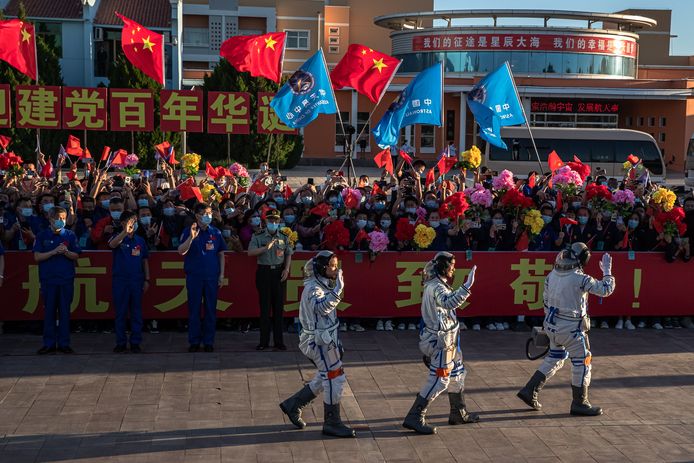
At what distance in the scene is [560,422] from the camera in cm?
943

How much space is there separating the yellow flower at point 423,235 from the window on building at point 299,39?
4394 centimetres

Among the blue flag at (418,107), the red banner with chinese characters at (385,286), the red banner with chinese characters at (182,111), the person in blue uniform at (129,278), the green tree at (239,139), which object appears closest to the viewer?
the person in blue uniform at (129,278)

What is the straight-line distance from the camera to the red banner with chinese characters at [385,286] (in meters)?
12.8

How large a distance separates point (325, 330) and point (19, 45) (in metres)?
11.8

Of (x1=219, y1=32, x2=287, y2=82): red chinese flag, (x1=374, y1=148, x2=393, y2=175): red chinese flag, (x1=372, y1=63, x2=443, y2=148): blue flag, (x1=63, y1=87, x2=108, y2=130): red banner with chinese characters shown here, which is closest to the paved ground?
(x1=372, y1=63, x2=443, y2=148): blue flag

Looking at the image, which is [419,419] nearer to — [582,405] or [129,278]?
[582,405]

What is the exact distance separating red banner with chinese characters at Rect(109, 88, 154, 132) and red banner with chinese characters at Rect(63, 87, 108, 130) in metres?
0.26

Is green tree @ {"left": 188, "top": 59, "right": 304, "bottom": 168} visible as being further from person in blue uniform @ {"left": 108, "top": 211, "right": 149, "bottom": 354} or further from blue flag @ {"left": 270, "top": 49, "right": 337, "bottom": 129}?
person in blue uniform @ {"left": 108, "top": 211, "right": 149, "bottom": 354}

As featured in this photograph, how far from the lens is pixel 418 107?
16422 mm

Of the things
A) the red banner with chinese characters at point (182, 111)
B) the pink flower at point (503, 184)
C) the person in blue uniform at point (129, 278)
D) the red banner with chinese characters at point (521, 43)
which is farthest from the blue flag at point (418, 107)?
the red banner with chinese characters at point (521, 43)

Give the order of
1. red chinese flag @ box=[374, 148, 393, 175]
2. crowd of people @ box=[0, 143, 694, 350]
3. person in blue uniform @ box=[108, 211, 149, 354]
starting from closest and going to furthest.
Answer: person in blue uniform @ box=[108, 211, 149, 354] → crowd of people @ box=[0, 143, 694, 350] → red chinese flag @ box=[374, 148, 393, 175]

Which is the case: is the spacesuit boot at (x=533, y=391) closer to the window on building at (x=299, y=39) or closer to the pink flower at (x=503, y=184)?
the pink flower at (x=503, y=184)

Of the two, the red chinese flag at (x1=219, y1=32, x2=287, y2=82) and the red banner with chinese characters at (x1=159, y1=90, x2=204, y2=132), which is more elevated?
the red chinese flag at (x1=219, y1=32, x2=287, y2=82)

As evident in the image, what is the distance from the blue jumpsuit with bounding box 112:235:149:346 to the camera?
11719mm
